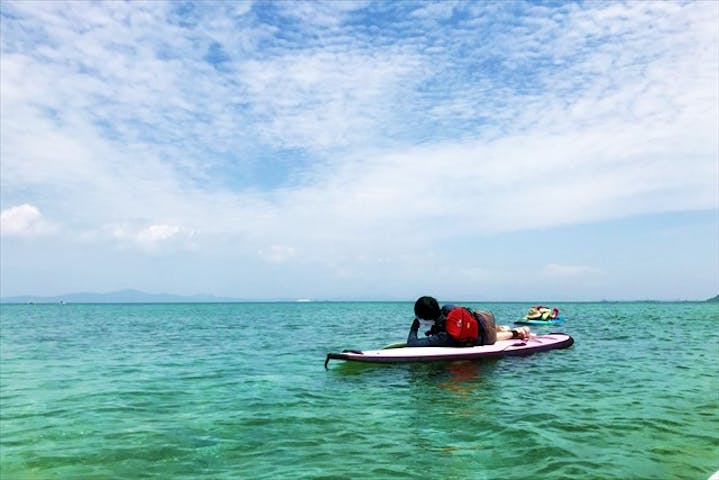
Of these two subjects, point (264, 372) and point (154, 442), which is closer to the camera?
point (154, 442)

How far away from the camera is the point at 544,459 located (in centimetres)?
623

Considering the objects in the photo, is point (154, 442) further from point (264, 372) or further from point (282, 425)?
point (264, 372)

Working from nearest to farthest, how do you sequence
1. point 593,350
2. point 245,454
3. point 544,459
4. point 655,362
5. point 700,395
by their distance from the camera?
point 544,459
point 245,454
point 700,395
point 655,362
point 593,350

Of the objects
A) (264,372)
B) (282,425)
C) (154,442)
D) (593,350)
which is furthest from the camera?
(593,350)

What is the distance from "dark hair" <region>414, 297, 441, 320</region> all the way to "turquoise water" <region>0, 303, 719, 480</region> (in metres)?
1.69

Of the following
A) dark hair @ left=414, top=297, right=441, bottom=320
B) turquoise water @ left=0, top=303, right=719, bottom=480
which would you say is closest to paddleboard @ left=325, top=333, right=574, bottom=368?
turquoise water @ left=0, top=303, right=719, bottom=480

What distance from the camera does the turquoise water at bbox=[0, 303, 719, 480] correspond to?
20.2 feet

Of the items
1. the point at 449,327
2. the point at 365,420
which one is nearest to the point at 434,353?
the point at 449,327

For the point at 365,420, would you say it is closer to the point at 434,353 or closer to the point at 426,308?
the point at 434,353

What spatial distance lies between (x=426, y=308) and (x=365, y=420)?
7.30 m

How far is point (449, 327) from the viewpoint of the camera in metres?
15.6

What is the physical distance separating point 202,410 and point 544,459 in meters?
6.24

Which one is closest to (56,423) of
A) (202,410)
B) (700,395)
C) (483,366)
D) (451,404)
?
(202,410)

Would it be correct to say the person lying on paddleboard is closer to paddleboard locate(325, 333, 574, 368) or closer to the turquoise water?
paddleboard locate(325, 333, 574, 368)
